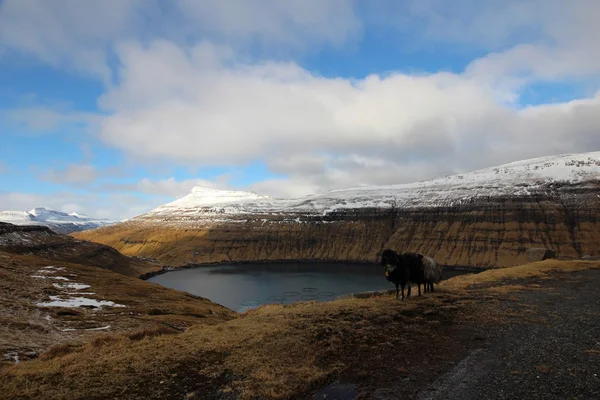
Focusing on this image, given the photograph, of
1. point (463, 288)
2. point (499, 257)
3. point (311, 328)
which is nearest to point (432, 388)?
point (311, 328)

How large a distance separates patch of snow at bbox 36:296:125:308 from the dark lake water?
4522 cm

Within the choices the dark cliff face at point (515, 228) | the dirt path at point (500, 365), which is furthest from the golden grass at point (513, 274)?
the dark cliff face at point (515, 228)

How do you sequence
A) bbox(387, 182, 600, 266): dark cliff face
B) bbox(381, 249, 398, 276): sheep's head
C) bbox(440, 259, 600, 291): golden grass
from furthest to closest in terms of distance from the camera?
bbox(387, 182, 600, 266): dark cliff face, bbox(440, 259, 600, 291): golden grass, bbox(381, 249, 398, 276): sheep's head

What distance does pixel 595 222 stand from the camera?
142500mm

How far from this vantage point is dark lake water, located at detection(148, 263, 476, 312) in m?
91.1

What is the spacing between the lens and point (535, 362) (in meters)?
10.1

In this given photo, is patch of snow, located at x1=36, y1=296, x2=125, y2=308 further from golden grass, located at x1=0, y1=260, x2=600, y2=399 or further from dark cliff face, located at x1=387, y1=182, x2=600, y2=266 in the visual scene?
dark cliff face, located at x1=387, y1=182, x2=600, y2=266

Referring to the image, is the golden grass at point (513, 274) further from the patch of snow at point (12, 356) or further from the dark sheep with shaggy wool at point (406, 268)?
the patch of snow at point (12, 356)

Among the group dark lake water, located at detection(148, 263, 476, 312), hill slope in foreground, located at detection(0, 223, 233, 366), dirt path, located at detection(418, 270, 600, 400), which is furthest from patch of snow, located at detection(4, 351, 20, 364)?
dark lake water, located at detection(148, 263, 476, 312)

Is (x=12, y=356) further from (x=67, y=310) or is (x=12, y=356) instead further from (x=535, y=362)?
(x=535, y=362)

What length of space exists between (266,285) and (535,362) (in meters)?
110

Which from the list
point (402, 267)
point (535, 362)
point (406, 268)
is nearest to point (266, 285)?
point (406, 268)

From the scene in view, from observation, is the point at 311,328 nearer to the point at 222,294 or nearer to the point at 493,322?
the point at 493,322

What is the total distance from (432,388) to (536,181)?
213 m
